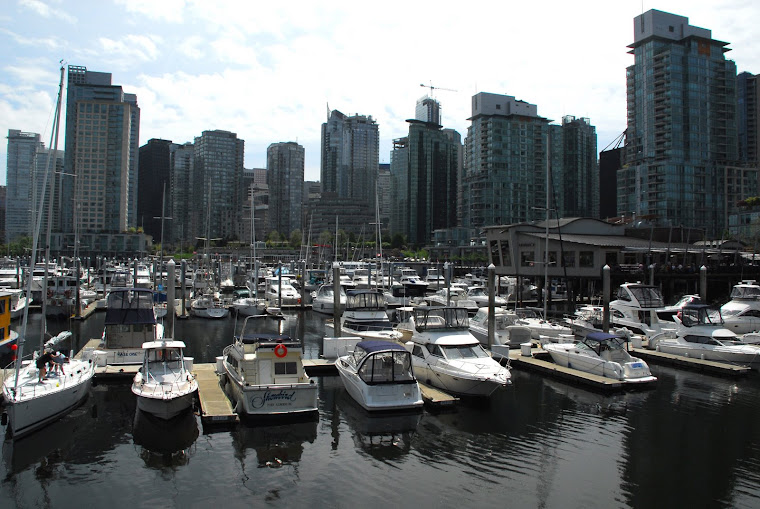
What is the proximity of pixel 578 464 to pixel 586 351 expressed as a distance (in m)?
11.3

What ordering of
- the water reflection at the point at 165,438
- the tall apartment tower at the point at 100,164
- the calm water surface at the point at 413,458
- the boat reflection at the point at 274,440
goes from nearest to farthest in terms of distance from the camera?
the calm water surface at the point at 413,458, the water reflection at the point at 165,438, the boat reflection at the point at 274,440, the tall apartment tower at the point at 100,164

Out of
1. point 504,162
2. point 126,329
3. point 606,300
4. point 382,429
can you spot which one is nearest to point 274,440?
point 382,429

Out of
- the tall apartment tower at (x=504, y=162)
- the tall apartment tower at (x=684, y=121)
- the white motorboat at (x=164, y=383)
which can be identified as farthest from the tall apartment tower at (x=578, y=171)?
the white motorboat at (x=164, y=383)

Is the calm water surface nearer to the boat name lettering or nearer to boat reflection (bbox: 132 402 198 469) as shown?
boat reflection (bbox: 132 402 198 469)

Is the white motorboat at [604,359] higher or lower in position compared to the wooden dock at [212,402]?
higher

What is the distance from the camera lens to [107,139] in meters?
157

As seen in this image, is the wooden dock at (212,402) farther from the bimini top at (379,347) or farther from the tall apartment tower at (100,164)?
the tall apartment tower at (100,164)

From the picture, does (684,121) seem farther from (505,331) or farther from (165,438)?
(165,438)

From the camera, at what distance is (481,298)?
2297 inches

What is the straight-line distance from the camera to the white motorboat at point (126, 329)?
24.7 meters

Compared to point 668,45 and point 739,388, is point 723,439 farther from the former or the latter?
point 668,45

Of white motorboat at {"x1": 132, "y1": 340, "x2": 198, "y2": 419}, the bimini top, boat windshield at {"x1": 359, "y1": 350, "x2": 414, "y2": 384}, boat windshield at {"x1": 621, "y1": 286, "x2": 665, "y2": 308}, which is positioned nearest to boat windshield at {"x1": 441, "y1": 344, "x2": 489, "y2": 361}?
boat windshield at {"x1": 359, "y1": 350, "x2": 414, "y2": 384}

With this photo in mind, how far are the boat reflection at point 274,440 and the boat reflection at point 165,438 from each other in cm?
144

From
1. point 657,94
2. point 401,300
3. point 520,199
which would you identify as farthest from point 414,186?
point 401,300
